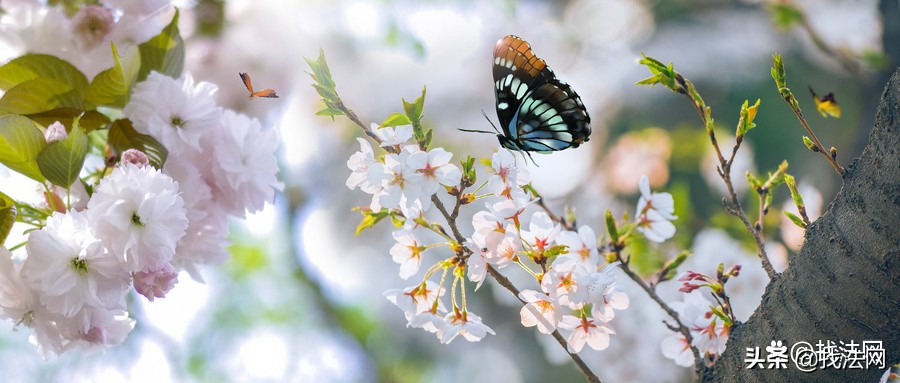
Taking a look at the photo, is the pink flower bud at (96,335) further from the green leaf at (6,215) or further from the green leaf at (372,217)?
the green leaf at (372,217)

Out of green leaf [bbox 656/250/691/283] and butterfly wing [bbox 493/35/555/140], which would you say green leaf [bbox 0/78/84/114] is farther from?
green leaf [bbox 656/250/691/283]

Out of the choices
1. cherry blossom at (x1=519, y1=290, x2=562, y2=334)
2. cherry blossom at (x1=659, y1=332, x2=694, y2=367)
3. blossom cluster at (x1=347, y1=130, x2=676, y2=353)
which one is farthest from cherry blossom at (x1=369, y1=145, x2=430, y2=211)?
cherry blossom at (x1=659, y1=332, x2=694, y2=367)

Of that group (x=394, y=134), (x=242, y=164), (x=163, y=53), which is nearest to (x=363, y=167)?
(x=394, y=134)

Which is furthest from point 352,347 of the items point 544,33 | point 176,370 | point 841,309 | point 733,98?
point 841,309

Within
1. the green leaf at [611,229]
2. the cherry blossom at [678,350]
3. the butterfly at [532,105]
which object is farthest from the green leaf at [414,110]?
the cherry blossom at [678,350]

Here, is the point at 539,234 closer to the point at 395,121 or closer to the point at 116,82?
the point at 395,121
